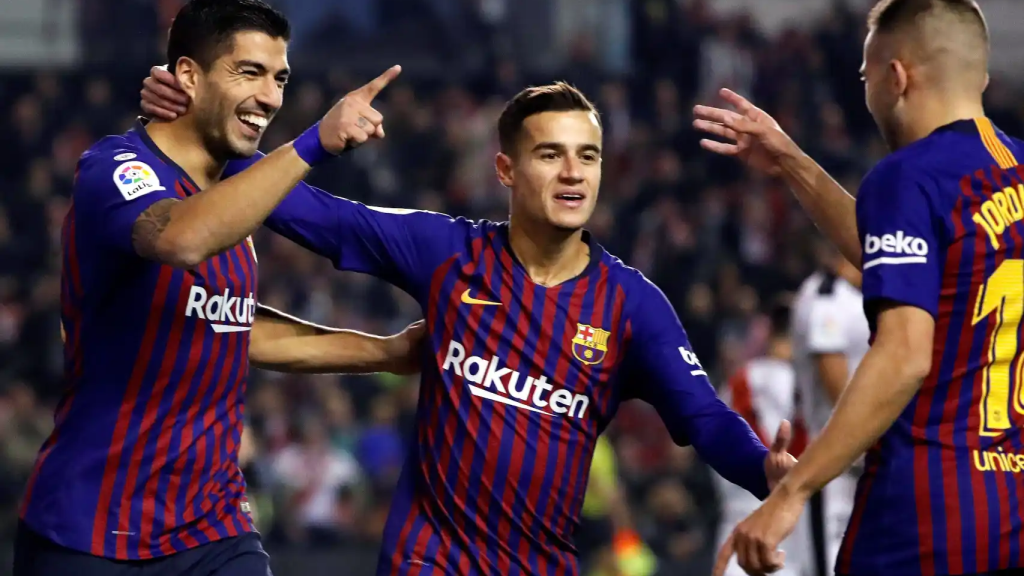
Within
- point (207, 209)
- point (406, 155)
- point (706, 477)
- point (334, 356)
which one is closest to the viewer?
point (207, 209)

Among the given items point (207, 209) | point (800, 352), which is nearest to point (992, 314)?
point (207, 209)

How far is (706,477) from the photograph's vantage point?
41.1 ft

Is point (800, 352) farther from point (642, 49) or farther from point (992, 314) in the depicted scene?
point (642, 49)

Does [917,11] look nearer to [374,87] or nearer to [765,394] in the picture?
[374,87]

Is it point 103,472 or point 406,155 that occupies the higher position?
point 406,155

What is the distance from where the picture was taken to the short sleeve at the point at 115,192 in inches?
161

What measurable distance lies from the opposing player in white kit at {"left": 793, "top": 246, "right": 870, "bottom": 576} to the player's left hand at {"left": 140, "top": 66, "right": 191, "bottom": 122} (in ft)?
12.5

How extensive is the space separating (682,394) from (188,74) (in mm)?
1851

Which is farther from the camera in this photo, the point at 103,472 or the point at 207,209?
the point at 103,472

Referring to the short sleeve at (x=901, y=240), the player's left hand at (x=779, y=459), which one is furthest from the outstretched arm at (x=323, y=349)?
the short sleeve at (x=901, y=240)

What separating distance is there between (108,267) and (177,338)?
29 centimetres

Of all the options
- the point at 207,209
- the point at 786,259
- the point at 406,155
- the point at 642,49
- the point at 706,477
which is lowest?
the point at 706,477

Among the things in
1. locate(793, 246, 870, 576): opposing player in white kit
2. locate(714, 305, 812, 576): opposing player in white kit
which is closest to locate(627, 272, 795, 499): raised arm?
locate(793, 246, 870, 576): opposing player in white kit

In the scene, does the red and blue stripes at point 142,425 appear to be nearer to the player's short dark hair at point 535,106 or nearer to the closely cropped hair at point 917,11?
the player's short dark hair at point 535,106
